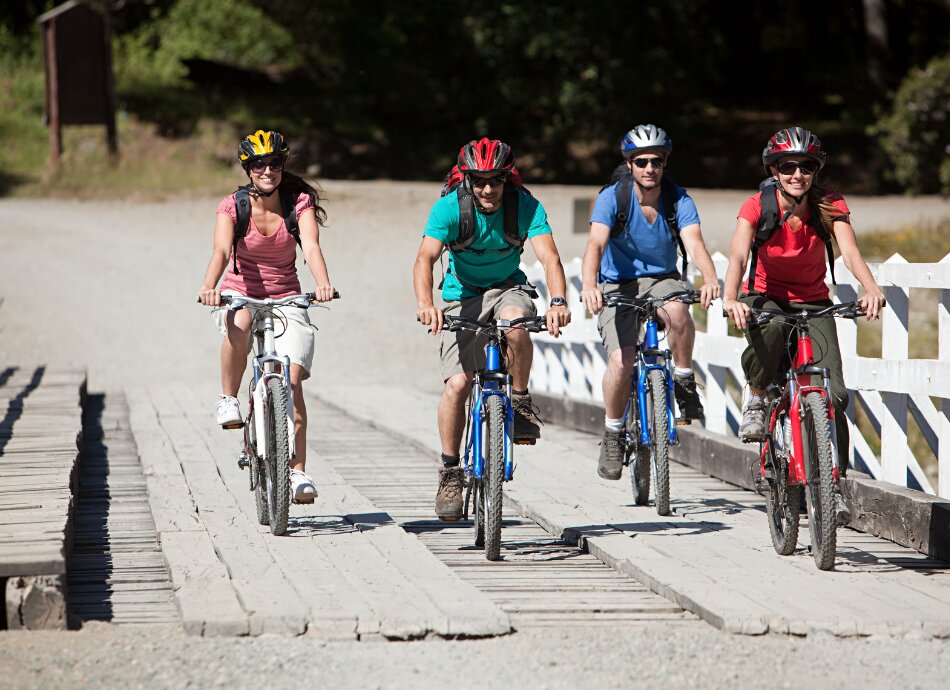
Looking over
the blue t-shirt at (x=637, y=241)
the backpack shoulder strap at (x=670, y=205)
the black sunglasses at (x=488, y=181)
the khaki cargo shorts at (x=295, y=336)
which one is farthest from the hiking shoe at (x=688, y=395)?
the khaki cargo shorts at (x=295, y=336)

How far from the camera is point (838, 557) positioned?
663 centimetres

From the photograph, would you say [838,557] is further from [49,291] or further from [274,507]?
[49,291]

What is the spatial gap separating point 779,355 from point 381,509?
7.83ft

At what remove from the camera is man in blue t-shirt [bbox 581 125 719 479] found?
775cm

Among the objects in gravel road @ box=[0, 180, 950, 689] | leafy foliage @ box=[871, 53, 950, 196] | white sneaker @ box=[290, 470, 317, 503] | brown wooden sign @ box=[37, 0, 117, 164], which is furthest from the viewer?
brown wooden sign @ box=[37, 0, 117, 164]

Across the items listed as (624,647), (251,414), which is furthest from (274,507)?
(624,647)

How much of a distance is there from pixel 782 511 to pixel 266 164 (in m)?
2.92

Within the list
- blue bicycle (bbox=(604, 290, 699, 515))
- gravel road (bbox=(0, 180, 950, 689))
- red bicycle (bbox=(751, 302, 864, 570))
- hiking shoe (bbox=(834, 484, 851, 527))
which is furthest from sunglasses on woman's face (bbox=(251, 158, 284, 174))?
hiking shoe (bbox=(834, 484, 851, 527))

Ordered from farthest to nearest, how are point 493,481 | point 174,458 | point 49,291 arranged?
point 49,291 → point 174,458 → point 493,481

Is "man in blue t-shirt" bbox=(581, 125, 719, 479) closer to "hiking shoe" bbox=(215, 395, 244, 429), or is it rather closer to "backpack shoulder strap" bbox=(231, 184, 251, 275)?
"backpack shoulder strap" bbox=(231, 184, 251, 275)

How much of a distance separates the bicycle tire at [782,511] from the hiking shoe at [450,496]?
146cm

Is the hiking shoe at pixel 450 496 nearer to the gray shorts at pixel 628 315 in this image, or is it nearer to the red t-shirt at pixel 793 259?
the gray shorts at pixel 628 315

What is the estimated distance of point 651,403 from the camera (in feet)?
25.6

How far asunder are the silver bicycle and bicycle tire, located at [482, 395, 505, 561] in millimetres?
955
